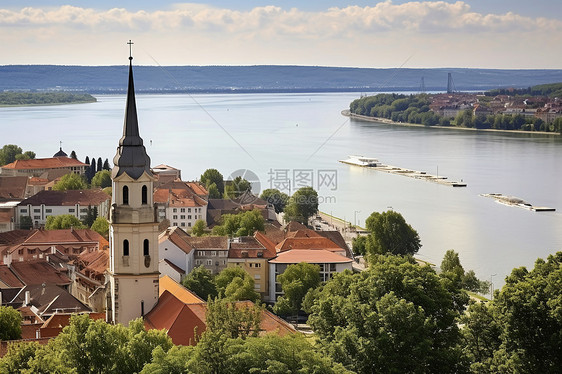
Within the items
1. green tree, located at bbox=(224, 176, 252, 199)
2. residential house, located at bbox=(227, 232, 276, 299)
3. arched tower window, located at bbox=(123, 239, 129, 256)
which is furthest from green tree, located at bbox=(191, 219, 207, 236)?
arched tower window, located at bbox=(123, 239, 129, 256)

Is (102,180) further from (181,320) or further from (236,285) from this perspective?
(181,320)

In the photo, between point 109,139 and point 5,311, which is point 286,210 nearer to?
point 5,311

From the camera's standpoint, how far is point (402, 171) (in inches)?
1943

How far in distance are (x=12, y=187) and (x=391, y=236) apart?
51.6 feet

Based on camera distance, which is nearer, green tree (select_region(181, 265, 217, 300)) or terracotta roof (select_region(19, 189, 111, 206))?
green tree (select_region(181, 265, 217, 300))

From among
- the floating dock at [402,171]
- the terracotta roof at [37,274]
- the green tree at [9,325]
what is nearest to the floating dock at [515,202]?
the floating dock at [402,171]

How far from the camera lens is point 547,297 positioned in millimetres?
11844

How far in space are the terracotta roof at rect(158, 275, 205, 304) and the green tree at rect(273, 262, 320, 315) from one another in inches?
162

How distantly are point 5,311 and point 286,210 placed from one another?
65.2 feet

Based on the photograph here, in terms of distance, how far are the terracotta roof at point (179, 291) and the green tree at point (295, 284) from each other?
13.5ft

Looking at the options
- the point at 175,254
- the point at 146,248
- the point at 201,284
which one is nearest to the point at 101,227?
the point at 175,254

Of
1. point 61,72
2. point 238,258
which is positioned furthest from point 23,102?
point 238,258

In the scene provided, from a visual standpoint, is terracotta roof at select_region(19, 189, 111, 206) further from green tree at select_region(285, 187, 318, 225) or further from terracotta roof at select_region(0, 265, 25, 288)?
terracotta roof at select_region(0, 265, 25, 288)

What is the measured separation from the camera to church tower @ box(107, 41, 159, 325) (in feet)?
41.4
